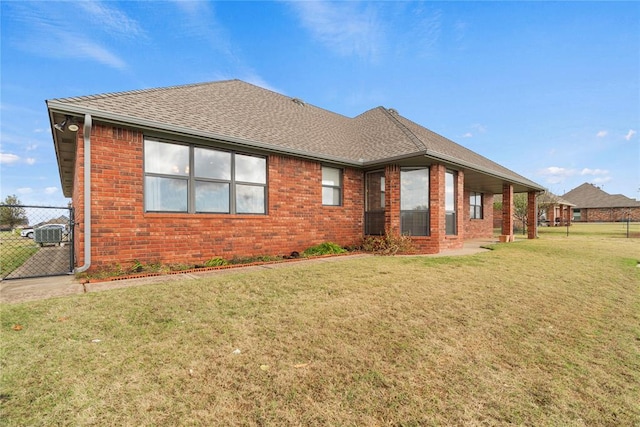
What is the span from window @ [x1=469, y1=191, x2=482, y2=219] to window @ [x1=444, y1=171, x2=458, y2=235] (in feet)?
24.2

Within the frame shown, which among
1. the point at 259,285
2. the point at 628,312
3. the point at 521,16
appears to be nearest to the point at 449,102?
the point at 521,16

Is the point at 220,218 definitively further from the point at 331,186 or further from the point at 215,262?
the point at 331,186

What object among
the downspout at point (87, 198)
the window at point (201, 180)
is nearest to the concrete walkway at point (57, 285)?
the downspout at point (87, 198)

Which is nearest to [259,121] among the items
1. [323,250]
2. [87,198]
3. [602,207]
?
[323,250]

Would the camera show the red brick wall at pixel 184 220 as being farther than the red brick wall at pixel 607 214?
No

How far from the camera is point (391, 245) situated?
387 inches

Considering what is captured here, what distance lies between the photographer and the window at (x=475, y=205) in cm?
1783

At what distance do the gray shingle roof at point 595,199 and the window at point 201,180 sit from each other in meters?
65.0

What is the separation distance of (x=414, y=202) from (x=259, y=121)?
627 centimetres

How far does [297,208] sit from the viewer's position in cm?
922

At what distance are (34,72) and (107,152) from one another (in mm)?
11352

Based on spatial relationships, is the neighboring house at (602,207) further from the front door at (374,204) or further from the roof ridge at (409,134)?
the front door at (374,204)

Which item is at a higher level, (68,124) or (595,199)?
(595,199)

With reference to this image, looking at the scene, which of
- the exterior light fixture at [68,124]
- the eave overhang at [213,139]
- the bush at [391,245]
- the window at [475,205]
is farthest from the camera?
the window at [475,205]
